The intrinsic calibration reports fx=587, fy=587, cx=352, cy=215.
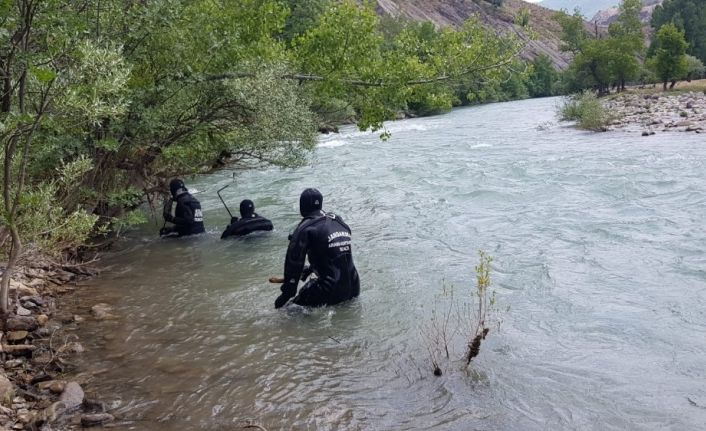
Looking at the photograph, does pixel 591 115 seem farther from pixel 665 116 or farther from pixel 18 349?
pixel 18 349

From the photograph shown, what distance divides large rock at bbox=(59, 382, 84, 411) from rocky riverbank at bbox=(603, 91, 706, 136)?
27.7m

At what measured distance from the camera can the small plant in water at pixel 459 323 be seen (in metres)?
6.16

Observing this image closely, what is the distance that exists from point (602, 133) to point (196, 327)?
2801cm

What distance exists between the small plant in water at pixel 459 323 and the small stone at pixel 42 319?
4918 mm

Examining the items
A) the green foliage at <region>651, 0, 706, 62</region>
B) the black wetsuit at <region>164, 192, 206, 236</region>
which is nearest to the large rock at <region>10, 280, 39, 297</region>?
the black wetsuit at <region>164, 192, 206, 236</region>

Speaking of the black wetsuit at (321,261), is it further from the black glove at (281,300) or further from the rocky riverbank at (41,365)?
the rocky riverbank at (41,365)

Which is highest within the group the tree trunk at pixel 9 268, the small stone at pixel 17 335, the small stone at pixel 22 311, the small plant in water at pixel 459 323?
the tree trunk at pixel 9 268

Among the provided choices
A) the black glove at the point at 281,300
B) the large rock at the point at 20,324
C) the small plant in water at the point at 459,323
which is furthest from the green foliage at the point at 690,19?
the large rock at the point at 20,324

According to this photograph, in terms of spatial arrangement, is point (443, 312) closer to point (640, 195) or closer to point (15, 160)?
point (15, 160)

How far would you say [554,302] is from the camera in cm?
843

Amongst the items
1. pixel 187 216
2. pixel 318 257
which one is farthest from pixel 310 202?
pixel 187 216

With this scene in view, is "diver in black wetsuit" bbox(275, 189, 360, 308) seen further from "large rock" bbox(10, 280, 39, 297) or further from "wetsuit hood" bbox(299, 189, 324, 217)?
"large rock" bbox(10, 280, 39, 297)

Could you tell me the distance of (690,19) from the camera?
91500mm

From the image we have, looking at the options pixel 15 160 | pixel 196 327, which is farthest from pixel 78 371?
pixel 15 160
